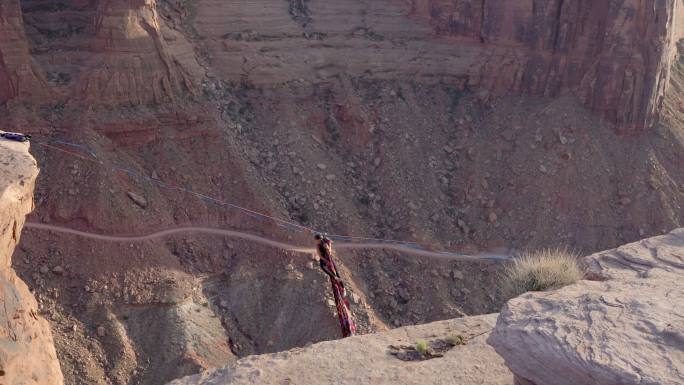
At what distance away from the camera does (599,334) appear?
8398mm

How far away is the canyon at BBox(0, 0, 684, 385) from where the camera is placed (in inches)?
963

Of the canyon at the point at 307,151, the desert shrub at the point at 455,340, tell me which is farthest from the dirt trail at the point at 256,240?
the desert shrub at the point at 455,340

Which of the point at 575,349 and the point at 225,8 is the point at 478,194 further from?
the point at 575,349

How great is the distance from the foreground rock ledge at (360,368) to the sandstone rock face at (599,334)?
6.97 ft

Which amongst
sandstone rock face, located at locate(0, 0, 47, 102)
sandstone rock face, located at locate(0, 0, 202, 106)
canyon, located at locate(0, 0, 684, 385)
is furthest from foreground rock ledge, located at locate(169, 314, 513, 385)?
sandstone rock face, located at locate(0, 0, 47, 102)

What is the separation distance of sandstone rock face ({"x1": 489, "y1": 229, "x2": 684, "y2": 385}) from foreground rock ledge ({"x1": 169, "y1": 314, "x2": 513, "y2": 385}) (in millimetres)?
2124

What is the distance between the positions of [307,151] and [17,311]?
1978cm

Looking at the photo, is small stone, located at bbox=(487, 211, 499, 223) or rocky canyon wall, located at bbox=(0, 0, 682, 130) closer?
rocky canyon wall, located at bbox=(0, 0, 682, 130)

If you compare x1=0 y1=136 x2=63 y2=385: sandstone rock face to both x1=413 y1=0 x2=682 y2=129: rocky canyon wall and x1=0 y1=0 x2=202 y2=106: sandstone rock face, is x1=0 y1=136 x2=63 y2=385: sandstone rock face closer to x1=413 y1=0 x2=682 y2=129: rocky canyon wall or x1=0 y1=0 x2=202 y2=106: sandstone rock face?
x1=0 y1=0 x2=202 y2=106: sandstone rock face

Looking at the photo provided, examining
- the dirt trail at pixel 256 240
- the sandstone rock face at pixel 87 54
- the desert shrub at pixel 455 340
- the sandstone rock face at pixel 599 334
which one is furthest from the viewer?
the sandstone rock face at pixel 87 54

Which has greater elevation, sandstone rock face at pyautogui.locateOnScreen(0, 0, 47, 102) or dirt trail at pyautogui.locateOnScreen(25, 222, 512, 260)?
sandstone rock face at pyautogui.locateOnScreen(0, 0, 47, 102)

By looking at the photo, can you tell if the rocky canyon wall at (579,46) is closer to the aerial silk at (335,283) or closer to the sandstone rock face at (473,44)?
A: the sandstone rock face at (473,44)

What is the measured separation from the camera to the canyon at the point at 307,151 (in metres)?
24.5

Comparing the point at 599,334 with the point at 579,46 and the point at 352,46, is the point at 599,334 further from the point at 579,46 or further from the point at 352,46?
the point at 352,46
